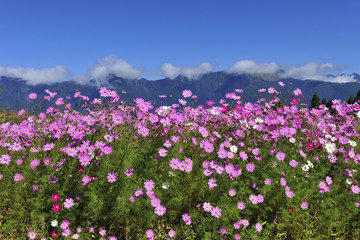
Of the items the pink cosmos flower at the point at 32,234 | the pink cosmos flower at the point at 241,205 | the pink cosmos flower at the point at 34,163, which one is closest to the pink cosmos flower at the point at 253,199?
the pink cosmos flower at the point at 241,205

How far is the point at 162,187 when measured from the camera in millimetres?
3711

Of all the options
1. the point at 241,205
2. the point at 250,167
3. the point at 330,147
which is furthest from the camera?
the point at 330,147

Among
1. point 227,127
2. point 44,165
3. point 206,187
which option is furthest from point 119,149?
point 227,127

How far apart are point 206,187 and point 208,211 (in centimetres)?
32

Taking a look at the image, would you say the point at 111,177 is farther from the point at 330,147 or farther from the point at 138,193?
the point at 330,147

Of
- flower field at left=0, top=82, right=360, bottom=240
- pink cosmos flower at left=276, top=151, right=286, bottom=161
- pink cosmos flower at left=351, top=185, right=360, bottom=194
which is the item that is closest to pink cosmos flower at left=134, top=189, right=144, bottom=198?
flower field at left=0, top=82, right=360, bottom=240

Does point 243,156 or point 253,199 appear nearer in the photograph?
point 253,199

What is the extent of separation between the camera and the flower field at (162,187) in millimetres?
3508

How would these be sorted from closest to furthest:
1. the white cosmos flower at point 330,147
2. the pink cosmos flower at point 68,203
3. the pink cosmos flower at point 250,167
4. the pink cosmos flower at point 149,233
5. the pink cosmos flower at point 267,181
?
the pink cosmos flower at point 149,233 < the pink cosmos flower at point 68,203 < the pink cosmos flower at point 267,181 < the pink cosmos flower at point 250,167 < the white cosmos flower at point 330,147

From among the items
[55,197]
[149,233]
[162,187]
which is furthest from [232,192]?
[55,197]

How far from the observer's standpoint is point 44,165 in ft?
12.6

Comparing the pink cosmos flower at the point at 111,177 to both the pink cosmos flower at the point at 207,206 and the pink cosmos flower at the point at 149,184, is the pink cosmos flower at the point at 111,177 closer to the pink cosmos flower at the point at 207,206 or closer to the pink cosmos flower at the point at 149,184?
the pink cosmos flower at the point at 149,184

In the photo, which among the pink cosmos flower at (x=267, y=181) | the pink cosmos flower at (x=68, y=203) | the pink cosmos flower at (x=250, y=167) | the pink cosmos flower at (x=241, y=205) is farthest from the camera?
the pink cosmos flower at (x=250, y=167)

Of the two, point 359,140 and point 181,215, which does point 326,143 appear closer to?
point 359,140
